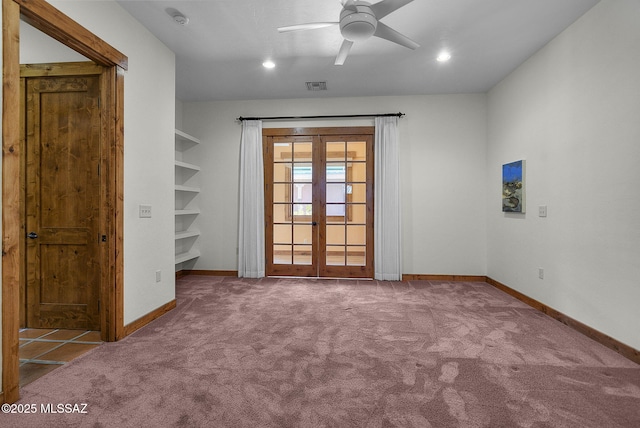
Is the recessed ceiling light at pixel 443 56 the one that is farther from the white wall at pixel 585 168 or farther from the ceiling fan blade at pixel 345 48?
the ceiling fan blade at pixel 345 48

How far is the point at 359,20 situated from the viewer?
227 centimetres

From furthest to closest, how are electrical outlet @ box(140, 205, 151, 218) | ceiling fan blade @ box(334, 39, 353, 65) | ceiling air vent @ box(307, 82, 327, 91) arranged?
ceiling air vent @ box(307, 82, 327, 91) → electrical outlet @ box(140, 205, 151, 218) → ceiling fan blade @ box(334, 39, 353, 65)

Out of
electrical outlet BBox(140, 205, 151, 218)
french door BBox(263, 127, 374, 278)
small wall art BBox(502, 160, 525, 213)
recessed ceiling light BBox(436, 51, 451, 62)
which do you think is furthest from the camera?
french door BBox(263, 127, 374, 278)

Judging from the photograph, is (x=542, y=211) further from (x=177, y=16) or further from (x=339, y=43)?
(x=177, y=16)

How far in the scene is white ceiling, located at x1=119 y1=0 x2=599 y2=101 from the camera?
2730mm

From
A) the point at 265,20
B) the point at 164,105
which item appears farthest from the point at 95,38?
the point at 265,20

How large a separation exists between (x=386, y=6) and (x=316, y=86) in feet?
7.79

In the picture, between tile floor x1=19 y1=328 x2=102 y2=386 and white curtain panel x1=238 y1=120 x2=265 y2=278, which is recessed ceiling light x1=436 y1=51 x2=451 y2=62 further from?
tile floor x1=19 y1=328 x2=102 y2=386

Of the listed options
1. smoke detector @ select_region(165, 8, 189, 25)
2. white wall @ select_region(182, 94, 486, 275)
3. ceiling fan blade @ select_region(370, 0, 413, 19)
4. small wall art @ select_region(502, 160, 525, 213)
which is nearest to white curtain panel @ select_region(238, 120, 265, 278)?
white wall @ select_region(182, 94, 486, 275)

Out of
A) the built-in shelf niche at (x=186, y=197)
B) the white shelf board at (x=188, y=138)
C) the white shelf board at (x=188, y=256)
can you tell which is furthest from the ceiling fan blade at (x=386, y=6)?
the white shelf board at (x=188, y=256)

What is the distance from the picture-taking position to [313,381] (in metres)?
2.04

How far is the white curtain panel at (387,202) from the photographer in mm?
4895

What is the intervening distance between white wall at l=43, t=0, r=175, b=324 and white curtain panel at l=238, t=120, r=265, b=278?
165 centimetres

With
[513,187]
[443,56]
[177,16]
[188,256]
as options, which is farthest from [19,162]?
[513,187]
